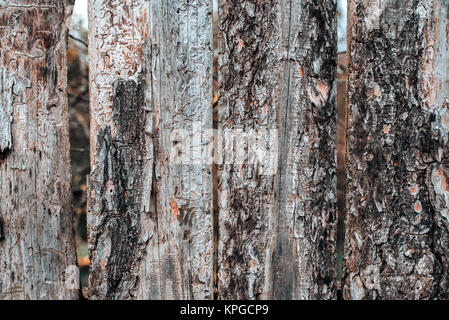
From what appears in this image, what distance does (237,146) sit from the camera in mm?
1544

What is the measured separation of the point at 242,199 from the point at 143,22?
2.68 feet

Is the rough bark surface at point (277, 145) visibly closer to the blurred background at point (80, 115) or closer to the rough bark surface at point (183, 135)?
the rough bark surface at point (183, 135)

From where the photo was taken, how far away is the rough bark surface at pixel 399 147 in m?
1.51

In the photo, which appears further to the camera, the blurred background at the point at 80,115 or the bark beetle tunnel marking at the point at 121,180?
the blurred background at the point at 80,115

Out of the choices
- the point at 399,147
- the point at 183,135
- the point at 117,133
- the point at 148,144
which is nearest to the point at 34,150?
the point at 117,133

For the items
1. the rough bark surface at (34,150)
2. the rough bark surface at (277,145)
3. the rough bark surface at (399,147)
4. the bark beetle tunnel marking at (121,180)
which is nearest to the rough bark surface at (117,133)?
the bark beetle tunnel marking at (121,180)

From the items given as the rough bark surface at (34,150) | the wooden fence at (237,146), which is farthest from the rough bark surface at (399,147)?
the rough bark surface at (34,150)

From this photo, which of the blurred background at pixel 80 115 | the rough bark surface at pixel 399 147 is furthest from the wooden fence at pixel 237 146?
the blurred background at pixel 80 115

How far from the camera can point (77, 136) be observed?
2479 mm

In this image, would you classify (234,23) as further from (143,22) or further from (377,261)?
(377,261)

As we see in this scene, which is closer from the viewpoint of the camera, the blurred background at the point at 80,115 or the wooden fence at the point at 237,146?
the wooden fence at the point at 237,146

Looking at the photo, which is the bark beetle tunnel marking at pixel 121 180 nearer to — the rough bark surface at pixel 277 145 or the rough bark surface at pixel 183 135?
the rough bark surface at pixel 183 135

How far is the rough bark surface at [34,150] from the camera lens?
1556 mm
